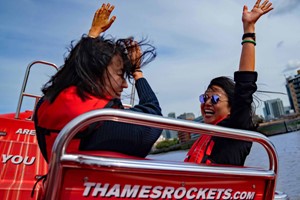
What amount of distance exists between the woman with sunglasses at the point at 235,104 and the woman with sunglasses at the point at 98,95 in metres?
0.57

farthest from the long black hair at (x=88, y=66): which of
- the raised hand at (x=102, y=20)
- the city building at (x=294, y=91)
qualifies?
the city building at (x=294, y=91)

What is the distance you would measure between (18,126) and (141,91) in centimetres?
229

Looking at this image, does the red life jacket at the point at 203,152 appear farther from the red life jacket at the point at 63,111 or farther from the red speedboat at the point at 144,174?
the red life jacket at the point at 63,111

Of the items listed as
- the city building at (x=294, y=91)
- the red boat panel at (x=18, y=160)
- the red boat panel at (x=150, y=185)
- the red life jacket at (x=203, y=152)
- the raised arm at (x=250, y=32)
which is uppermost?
the city building at (x=294, y=91)

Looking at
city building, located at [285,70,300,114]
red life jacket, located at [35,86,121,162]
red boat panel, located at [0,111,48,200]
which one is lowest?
red boat panel, located at [0,111,48,200]

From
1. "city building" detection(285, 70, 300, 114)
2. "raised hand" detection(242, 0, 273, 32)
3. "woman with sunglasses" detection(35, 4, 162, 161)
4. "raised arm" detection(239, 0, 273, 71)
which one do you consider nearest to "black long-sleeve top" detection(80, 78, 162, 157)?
"woman with sunglasses" detection(35, 4, 162, 161)

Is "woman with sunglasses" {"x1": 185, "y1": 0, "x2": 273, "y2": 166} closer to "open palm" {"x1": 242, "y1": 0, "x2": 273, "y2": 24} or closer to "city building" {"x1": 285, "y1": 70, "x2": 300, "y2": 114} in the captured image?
"open palm" {"x1": 242, "y1": 0, "x2": 273, "y2": 24}

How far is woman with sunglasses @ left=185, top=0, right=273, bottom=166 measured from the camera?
1.86 metres

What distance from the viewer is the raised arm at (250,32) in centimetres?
188

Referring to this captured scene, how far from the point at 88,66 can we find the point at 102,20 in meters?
0.94

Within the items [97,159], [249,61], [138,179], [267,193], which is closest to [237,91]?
[249,61]

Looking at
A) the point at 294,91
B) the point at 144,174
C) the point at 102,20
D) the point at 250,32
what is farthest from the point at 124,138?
the point at 294,91

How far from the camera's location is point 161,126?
4.33 ft

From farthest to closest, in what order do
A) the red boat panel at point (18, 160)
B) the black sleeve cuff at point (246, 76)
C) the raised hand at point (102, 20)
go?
the red boat panel at point (18, 160), the raised hand at point (102, 20), the black sleeve cuff at point (246, 76)
